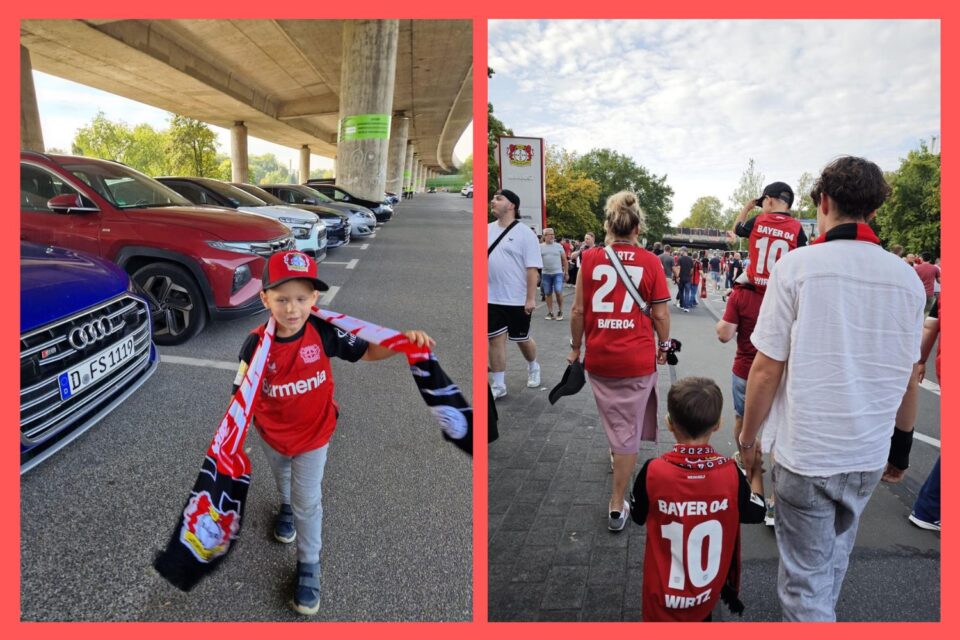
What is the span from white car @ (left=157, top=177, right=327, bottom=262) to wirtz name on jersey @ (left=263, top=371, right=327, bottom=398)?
20.0 ft

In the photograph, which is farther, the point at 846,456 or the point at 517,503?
the point at 517,503

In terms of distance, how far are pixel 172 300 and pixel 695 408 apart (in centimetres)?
443

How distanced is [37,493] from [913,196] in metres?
25.1

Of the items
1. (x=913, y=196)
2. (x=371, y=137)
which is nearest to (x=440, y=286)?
(x=371, y=137)

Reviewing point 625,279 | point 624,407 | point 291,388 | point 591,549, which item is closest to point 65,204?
point 291,388

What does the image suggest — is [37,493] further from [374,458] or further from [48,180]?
[48,180]

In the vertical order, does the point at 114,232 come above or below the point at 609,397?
above

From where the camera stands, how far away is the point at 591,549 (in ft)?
8.29

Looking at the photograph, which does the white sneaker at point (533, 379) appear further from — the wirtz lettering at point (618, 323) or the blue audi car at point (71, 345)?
the blue audi car at point (71, 345)

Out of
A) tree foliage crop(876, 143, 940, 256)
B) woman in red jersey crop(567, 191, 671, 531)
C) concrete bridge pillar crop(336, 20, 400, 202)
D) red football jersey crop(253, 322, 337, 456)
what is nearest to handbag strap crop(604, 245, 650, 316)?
woman in red jersey crop(567, 191, 671, 531)

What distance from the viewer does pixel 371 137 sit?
15492 millimetres

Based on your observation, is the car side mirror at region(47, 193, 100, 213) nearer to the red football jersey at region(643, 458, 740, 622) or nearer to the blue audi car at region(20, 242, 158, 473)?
the blue audi car at region(20, 242, 158, 473)

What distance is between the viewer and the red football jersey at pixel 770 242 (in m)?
2.84

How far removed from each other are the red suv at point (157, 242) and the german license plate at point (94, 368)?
4.92ft
